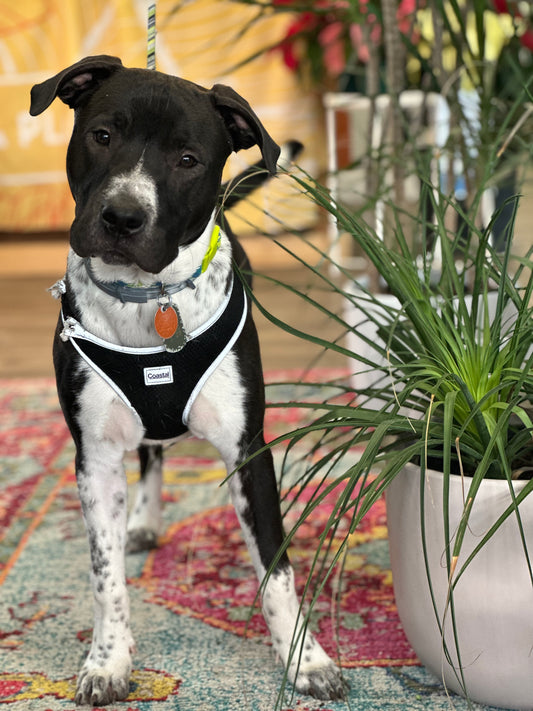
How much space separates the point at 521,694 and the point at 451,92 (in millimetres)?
1542

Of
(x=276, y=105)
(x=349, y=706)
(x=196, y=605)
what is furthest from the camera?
(x=276, y=105)

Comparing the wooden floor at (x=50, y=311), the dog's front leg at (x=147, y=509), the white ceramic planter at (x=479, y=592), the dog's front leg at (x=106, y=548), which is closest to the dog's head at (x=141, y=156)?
the dog's front leg at (x=106, y=548)

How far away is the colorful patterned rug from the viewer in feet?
4.81

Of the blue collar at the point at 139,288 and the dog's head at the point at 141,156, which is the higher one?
the dog's head at the point at 141,156

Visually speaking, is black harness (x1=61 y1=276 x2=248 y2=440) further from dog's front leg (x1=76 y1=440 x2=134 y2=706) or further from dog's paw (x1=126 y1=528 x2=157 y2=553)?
dog's paw (x1=126 y1=528 x2=157 y2=553)

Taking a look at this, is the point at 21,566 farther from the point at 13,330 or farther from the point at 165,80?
the point at 13,330

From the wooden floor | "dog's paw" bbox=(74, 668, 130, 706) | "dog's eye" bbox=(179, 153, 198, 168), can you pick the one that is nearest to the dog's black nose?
"dog's eye" bbox=(179, 153, 198, 168)

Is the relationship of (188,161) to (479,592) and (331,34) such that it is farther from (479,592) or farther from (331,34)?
(331,34)

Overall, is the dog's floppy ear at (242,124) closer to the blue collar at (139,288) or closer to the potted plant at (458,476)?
the potted plant at (458,476)

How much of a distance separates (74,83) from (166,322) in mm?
397

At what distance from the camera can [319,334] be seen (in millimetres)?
3930

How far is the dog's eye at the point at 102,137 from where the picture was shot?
1.36 metres

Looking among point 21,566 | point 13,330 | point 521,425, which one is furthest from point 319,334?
point 521,425

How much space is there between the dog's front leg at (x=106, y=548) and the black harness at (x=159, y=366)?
103 millimetres
